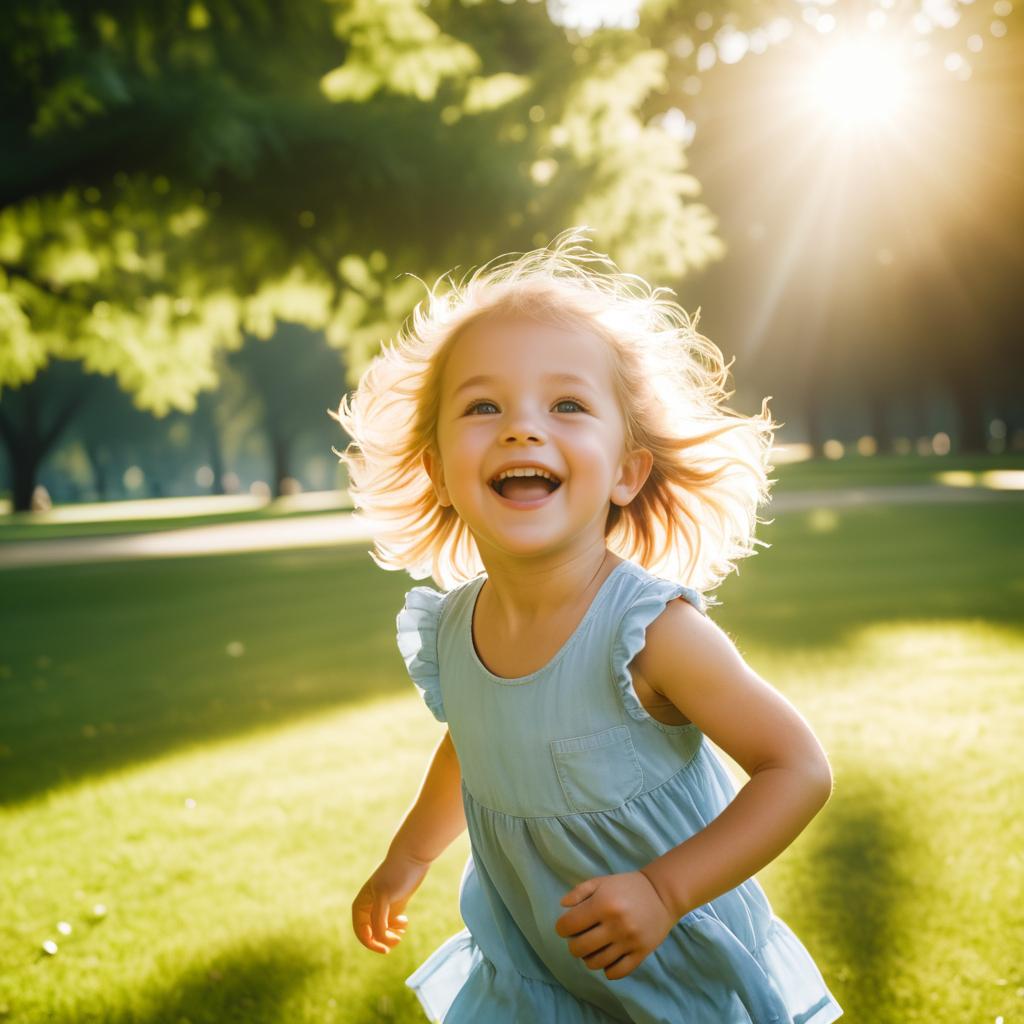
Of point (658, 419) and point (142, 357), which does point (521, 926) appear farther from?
point (142, 357)

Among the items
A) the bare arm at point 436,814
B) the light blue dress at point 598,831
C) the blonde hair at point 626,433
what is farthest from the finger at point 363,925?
the blonde hair at point 626,433

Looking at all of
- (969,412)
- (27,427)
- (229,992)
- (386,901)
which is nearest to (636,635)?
(386,901)

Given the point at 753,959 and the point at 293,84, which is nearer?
the point at 753,959

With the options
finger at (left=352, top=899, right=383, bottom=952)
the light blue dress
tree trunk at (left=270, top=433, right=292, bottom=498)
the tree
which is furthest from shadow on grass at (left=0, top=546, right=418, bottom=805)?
tree trunk at (left=270, top=433, right=292, bottom=498)

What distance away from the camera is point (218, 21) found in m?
11.5

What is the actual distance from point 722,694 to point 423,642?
0.75 metres

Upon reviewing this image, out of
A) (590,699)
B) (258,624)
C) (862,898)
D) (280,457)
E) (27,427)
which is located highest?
(590,699)

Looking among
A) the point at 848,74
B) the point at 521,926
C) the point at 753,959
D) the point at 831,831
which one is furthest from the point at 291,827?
the point at 848,74

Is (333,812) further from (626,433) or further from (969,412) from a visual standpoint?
(969,412)

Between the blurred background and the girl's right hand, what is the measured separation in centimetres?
65

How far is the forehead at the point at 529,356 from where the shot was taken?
6.29 feet

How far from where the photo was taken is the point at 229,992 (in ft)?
9.27

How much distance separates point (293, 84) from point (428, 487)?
423 inches

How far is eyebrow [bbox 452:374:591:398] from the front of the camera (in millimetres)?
1912
